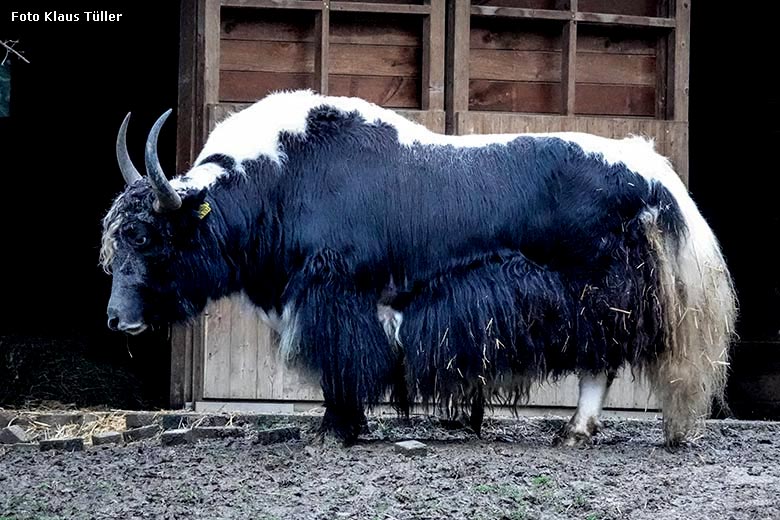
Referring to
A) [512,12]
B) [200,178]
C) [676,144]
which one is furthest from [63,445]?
[676,144]

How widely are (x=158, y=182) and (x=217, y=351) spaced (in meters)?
1.92

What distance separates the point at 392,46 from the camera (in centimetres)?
766

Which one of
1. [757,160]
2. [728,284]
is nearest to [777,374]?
[757,160]

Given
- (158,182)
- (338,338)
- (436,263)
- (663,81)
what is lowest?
(338,338)

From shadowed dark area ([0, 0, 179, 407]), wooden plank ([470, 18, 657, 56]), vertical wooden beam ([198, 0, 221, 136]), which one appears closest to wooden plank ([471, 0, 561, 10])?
wooden plank ([470, 18, 657, 56])

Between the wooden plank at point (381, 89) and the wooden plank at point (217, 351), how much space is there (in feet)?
4.57

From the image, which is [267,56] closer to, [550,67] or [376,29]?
[376,29]

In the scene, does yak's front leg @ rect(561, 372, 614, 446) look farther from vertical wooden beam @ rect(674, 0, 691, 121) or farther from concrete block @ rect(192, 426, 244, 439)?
vertical wooden beam @ rect(674, 0, 691, 121)

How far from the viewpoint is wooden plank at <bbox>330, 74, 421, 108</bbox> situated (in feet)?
24.9

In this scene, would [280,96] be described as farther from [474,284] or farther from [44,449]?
[44,449]

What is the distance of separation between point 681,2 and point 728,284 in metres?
2.35

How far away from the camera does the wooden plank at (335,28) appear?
751cm

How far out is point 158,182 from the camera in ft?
19.0

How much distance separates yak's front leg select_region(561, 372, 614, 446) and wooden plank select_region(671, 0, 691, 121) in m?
2.23
